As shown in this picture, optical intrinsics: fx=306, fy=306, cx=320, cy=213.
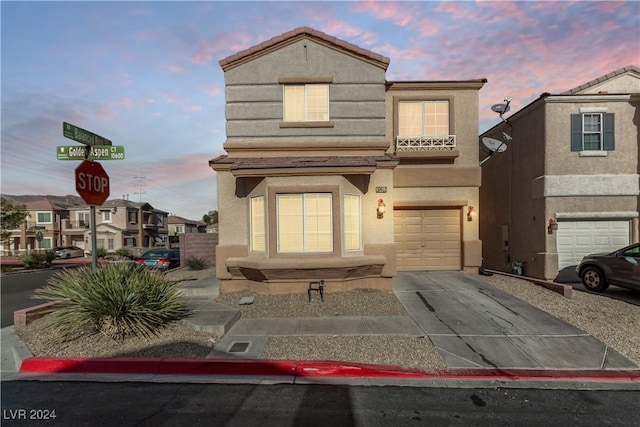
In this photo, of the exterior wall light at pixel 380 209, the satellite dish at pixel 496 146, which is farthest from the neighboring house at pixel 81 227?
the satellite dish at pixel 496 146

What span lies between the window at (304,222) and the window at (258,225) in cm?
61

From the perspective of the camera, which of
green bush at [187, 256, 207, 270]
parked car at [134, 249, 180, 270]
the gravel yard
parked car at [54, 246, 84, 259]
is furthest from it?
parked car at [54, 246, 84, 259]

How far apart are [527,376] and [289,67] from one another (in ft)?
32.1

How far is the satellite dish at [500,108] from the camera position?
12062mm

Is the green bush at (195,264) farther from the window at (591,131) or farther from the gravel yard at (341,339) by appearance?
the window at (591,131)

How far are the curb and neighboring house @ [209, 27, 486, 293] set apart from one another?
3676 millimetres

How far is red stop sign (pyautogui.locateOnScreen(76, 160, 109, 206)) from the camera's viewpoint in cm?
630

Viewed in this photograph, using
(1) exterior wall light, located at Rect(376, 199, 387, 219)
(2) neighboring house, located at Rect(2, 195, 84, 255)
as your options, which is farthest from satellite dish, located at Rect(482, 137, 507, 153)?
(2) neighboring house, located at Rect(2, 195, 84, 255)

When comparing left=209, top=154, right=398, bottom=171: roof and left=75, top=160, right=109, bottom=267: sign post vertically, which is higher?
left=209, top=154, right=398, bottom=171: roof

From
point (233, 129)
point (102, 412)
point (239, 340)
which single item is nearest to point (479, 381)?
point (239, 340)

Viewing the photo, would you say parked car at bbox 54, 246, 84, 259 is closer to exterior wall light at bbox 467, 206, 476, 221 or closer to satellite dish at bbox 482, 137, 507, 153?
exterior wall light at bbox 467, 206, 476, 221

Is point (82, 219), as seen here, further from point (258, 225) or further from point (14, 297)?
point (258, 225)

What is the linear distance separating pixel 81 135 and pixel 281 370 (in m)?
6.40

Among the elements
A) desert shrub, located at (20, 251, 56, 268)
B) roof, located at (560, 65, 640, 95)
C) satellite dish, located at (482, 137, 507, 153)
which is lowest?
desert shrub, located at (20, 251, 56, 268)
